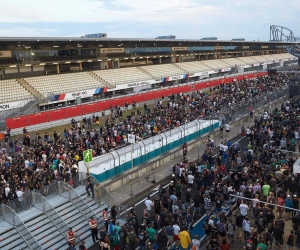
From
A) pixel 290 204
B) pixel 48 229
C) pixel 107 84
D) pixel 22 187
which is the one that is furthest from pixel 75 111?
pixel 290 204

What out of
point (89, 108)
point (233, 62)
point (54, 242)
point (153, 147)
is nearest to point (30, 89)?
point (89, 108)

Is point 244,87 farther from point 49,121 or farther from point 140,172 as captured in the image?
point 140,172

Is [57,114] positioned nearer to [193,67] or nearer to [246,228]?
[246,228]

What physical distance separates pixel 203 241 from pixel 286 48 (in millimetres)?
125156

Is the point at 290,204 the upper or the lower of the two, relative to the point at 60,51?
lower

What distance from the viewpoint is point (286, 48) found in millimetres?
123812

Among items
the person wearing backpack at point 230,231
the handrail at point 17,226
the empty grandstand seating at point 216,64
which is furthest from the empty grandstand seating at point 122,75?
the person wearing backpack at point 230,231

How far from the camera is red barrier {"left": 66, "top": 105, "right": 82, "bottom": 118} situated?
32.8 meters

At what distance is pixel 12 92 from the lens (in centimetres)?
3578

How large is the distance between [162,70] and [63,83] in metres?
22.9

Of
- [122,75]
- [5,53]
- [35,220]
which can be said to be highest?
[5,53]

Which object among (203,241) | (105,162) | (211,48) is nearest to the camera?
(203,241)

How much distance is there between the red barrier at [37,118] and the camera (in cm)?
2963

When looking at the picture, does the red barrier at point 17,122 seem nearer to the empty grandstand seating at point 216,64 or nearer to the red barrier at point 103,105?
the red barrier at point 103,105
